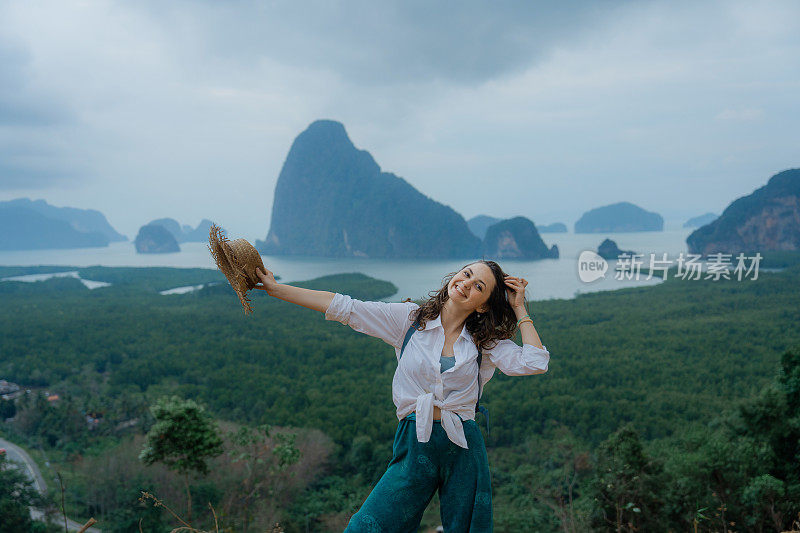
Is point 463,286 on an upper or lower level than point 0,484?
upper

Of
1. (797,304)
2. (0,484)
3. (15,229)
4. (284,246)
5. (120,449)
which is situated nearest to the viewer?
(0,484)

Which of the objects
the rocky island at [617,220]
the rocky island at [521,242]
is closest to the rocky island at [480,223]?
the rocky island at [617,220]

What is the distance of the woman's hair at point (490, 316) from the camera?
1418 mm

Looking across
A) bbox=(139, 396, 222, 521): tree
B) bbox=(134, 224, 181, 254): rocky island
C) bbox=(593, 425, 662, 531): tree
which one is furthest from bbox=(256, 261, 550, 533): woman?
bbox=(134, 224, 181, 254): rocky island

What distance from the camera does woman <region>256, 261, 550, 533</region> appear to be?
4.30ft

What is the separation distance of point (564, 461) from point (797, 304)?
1975 centimetres

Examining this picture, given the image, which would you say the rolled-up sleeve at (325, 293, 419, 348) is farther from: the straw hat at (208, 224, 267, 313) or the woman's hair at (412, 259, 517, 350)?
the straw hat at (208, 224, 267, 313)

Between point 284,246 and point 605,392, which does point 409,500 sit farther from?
point 284,246

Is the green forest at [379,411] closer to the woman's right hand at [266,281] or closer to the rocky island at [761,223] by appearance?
the woman's right hand at [266,281]

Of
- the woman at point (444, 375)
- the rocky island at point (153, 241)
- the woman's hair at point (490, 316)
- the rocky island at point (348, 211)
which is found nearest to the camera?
the woman at point (444, 375)

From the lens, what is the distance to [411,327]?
1447 mm

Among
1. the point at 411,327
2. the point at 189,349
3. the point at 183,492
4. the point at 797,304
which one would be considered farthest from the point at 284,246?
the point at 411,327

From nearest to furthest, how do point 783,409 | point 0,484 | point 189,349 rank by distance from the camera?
1. point 783,409
2. point 0,484
3. point 189,349

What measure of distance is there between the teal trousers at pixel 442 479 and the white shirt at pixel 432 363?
0.04 metres
